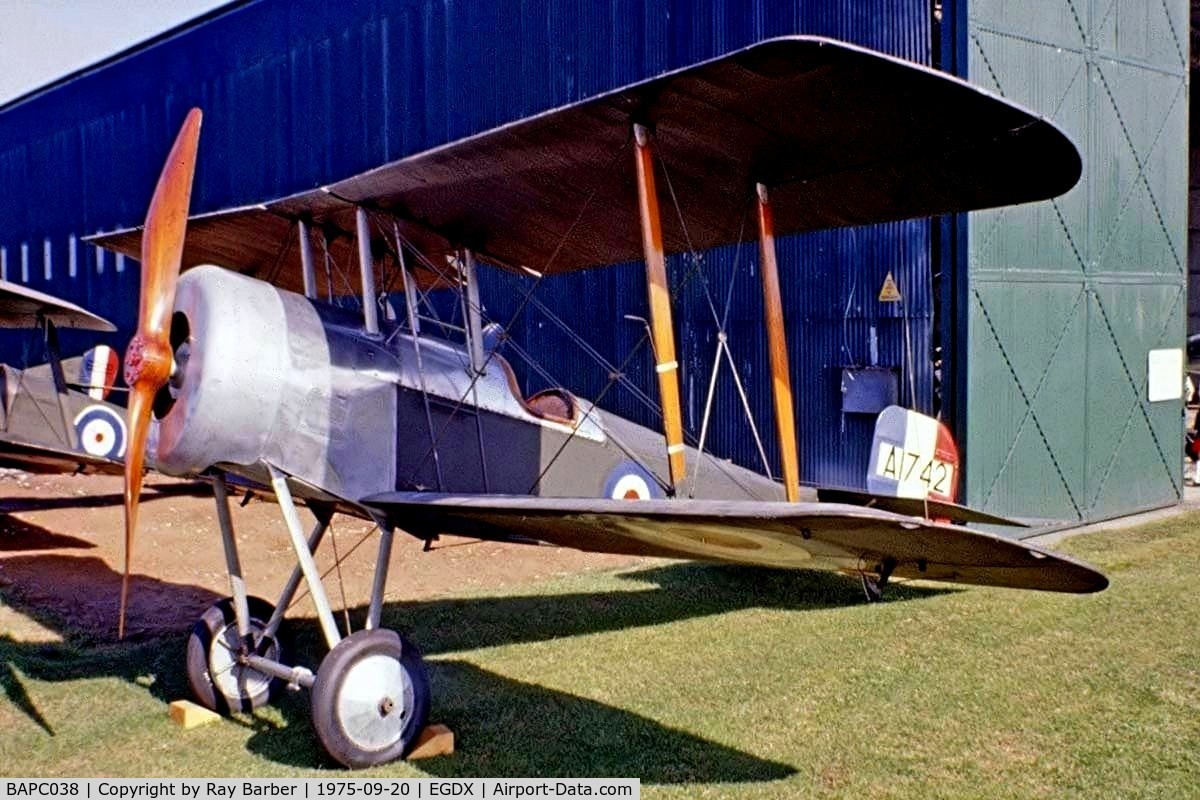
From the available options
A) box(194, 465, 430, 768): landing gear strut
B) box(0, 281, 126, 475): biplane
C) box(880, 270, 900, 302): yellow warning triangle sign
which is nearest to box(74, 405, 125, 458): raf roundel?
box(0, 281, 126, 475): biplane

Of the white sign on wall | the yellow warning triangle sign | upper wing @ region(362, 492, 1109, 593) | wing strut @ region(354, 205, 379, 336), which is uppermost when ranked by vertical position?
the yellow warning triangle sign

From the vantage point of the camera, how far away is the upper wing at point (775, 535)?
331 centimetres

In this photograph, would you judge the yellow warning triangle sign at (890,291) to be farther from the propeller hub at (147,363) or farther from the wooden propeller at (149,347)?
the propeller hub at (147,363)

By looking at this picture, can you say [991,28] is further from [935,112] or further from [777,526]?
[777,526]

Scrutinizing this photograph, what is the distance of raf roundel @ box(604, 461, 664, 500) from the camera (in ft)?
19.9

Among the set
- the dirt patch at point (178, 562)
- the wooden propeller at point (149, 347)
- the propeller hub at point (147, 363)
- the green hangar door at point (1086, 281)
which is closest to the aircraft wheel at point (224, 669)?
the wooden propeller at point (149, 347)

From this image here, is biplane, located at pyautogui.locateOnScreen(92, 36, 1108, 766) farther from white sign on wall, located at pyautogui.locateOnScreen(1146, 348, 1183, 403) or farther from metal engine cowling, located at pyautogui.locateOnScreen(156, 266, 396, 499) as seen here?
white sign on wall, located at pyautogui.locateOnScreen(1146, 348, 1183, 403)

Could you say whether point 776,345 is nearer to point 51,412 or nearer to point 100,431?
point 100,431

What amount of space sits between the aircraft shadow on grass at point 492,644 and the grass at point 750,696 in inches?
0.8

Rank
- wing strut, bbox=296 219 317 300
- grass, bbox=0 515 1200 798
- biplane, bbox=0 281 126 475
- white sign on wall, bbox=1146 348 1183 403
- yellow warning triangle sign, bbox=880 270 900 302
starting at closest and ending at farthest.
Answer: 1. grass, bbox=0 515 1200 798
2. wing strut, bbox=296 219 317 300
3. yellow warning triangle sign, bbox=880 270 900 302
4. biplane, bbox=0 281 126 475
5. white sign on wall, bbox=1146 348 1183 403

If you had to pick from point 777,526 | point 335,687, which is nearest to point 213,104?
point 335,687

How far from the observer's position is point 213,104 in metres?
18.1

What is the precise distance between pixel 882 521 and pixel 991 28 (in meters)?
7.92

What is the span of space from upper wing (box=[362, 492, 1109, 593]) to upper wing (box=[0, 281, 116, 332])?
703 centimetres
